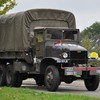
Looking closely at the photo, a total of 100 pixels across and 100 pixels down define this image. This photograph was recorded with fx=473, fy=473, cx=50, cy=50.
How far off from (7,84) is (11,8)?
179 inches

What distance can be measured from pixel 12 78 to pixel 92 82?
156 inches

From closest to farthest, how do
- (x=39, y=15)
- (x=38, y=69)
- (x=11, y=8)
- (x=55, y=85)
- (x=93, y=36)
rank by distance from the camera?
(x=55, y=85)
(x=38, y=69)
(x=39, y=15)
(x=11, y=8)
(x=93, y=36)

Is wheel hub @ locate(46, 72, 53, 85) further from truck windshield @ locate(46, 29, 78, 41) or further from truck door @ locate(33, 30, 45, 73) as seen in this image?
truck windshield @ locate(46, 29, 78, 41)

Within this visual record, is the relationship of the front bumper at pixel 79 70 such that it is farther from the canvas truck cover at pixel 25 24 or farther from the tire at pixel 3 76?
the tire at pixel 3 76

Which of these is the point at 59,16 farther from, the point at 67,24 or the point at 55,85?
the point at 55,85

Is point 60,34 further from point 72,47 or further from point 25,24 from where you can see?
point 25,24

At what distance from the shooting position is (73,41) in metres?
20.9

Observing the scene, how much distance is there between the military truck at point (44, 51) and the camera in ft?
63.9

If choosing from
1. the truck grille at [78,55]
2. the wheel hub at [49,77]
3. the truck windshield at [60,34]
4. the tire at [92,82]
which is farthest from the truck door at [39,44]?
the tire at [92,82]

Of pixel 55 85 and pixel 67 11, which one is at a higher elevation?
pixel 67 11

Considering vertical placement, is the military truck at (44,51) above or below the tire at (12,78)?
above

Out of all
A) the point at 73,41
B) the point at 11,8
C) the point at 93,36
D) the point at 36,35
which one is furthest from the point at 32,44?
the point at 93,36

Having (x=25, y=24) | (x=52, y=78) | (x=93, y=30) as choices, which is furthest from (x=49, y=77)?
(x=93, y=30)

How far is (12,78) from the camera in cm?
2214
